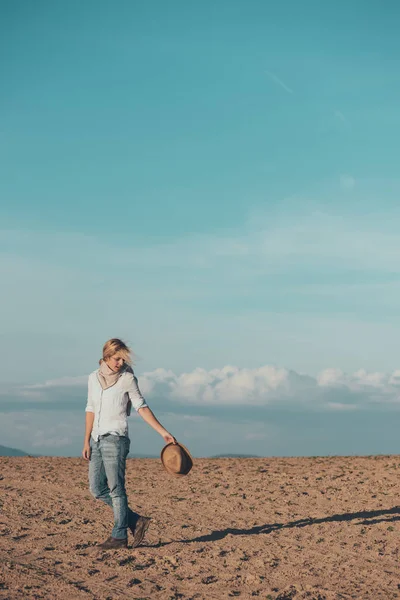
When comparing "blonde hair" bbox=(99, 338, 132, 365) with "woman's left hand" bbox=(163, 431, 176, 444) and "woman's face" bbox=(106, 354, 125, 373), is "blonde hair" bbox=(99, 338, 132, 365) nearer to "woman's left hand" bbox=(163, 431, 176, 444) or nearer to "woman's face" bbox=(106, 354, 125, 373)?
"woman's face" bbox=(106, 354, 125, 373)

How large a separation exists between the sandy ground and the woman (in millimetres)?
996

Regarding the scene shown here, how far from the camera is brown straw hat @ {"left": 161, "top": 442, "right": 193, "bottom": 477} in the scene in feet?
30.8

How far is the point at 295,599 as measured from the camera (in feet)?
25.6

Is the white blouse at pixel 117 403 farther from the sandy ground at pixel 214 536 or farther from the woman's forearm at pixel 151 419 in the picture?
the sandy ground at pixel 214 536

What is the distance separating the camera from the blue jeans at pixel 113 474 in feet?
29.9

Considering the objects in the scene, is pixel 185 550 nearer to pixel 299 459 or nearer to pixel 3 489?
pixel 3 489

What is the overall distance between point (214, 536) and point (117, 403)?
3.38 metres

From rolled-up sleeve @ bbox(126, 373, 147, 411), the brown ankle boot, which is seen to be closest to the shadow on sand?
the brown ankle boot

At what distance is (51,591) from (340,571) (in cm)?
368

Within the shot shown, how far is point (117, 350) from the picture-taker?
9125mm

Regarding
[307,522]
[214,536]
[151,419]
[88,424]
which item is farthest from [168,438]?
[307,522]

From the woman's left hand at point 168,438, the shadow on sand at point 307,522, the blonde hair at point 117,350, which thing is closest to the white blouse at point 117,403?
the blonde hair at point 117,350

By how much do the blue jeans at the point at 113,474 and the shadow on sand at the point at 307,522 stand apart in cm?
113

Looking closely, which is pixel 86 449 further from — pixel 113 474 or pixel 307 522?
pixel 307 522
